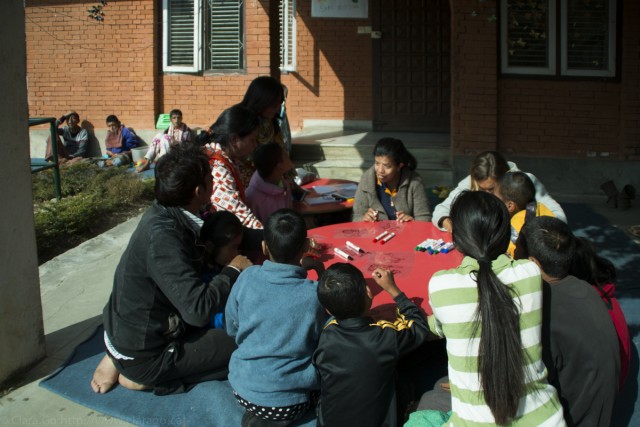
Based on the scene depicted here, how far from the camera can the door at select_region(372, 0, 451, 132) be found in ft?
36.4

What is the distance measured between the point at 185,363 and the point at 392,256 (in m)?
1.32

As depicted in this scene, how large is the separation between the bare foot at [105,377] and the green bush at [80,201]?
3.33 meters

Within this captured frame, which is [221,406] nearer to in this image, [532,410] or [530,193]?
[532,410]

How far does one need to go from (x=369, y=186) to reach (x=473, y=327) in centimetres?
259

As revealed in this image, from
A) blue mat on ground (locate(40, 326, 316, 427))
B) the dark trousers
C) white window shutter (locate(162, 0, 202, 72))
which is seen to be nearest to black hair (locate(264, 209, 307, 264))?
the dark trousers

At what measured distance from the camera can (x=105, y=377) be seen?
3543 mm

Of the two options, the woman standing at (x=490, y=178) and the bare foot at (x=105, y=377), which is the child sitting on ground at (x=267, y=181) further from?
the bare foot at (x=105, y=377)

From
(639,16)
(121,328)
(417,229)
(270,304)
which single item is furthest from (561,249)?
(639,16)

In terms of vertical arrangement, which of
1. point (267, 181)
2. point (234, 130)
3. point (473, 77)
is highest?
point (473, 77)

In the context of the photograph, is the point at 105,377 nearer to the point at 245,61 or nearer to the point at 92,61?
the point at 245,61

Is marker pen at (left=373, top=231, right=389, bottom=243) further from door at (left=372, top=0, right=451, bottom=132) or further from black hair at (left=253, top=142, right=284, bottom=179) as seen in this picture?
door at (left=372, top=0, right=451, bottom=132)

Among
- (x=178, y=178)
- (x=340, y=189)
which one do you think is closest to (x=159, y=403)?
(x=178, y=178)

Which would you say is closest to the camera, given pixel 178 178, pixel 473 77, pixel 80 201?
pixel 178 178

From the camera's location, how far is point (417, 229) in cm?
439
